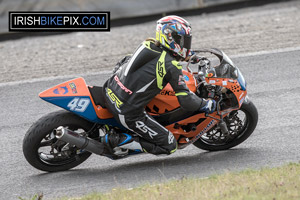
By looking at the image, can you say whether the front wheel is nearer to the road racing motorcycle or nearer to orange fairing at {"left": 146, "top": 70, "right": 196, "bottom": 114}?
the road racing motorcycle

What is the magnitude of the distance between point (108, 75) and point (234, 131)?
13.6ft

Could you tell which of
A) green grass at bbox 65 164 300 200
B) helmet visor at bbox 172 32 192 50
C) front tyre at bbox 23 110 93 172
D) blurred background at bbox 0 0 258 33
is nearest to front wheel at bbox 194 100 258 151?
green grass at bbox 65 164 300 200

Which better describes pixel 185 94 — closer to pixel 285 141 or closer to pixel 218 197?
pixel 218 197

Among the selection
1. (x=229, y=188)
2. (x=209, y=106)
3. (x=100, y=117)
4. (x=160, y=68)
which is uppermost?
(x=160, y=68)

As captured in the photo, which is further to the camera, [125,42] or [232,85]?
[125,42]

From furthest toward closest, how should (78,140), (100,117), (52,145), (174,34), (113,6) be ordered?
1. (113,6)
2. (52,145)
3. (100,117)
4. (78,140)
5. (174,34)

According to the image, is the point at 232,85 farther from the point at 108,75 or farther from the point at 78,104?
the point at 108,75

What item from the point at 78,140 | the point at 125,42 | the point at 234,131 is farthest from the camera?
the point at 125,42

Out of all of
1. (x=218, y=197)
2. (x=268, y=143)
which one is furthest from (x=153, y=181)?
(x=268, y=143)

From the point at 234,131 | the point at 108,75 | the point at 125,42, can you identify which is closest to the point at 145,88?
the point at 234,131

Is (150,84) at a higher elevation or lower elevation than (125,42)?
higher

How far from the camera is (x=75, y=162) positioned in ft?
23.0

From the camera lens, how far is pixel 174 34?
20.8 ft

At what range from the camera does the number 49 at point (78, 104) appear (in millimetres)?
6523
